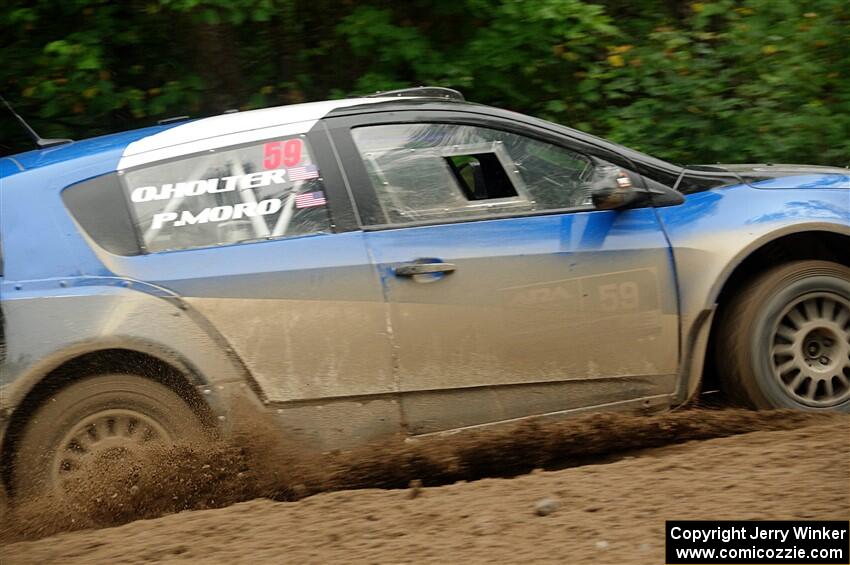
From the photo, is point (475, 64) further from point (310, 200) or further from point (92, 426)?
point (92, 426)

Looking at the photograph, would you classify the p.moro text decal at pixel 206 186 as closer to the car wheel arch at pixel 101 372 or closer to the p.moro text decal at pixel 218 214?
the p.moro text decal at pixel 218 214

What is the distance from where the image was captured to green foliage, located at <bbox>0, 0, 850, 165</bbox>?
7.52 metres

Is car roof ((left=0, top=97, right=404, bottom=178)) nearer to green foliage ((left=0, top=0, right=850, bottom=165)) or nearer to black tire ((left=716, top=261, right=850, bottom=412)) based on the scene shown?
black tire ((left=716, top=261, right=850, bottom=412))

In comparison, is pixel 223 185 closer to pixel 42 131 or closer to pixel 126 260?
pixel 126 260

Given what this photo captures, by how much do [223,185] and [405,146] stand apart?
0.84m

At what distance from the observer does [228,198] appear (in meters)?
4.54

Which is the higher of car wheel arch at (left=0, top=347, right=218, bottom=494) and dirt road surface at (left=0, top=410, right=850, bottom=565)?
car wheel arch at (left=0, top=347, right=218, bottom=494)

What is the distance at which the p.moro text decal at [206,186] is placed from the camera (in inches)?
177

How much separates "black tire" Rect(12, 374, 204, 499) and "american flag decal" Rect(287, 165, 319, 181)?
108 cm

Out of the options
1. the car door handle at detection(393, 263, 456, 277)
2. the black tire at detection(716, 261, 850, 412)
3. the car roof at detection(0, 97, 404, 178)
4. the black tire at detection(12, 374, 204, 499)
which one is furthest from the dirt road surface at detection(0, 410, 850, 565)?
the car roof at detection(0, 97, 404, 178)

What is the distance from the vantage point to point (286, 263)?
445cm

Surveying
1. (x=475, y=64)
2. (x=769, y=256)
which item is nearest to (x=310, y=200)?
(x=769, y=256)

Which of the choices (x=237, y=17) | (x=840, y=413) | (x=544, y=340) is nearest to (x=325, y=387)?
(x=544, y=340)

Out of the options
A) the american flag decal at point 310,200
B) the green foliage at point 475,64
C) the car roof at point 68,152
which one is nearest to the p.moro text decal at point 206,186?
the american flag decal at point 310,200
